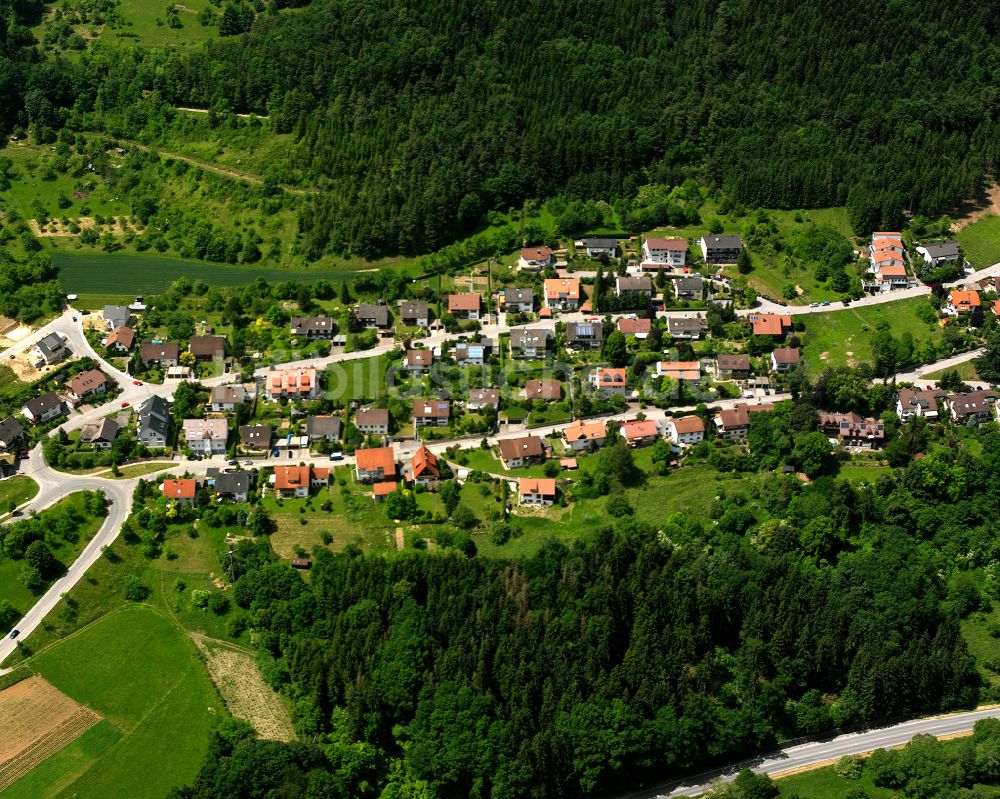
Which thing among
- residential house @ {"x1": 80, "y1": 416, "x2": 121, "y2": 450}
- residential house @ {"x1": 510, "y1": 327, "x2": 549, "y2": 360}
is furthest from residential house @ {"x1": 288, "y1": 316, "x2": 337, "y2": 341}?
residential house @ {"x1": 80, "y1": 416, "x2": 121, "y2": 450}

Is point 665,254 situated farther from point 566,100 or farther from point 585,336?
point 566,100

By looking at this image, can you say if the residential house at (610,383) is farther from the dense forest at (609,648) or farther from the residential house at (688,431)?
the dense forest at (609,648)

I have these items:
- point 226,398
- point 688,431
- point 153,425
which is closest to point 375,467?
point 226,398

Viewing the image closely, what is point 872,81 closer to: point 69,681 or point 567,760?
point 567,760

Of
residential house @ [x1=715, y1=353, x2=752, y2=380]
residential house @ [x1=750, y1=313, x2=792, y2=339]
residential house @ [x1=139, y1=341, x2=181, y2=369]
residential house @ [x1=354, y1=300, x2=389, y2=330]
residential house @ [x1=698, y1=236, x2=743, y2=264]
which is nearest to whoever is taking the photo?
residential house @ [x1=715, y1=353, x2=752, y2=380]

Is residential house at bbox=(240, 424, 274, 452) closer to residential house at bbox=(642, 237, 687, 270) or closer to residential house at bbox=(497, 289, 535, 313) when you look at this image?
residential house at bbox=(497, 289, 535, 313)

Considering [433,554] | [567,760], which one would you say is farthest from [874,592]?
[433,554]
